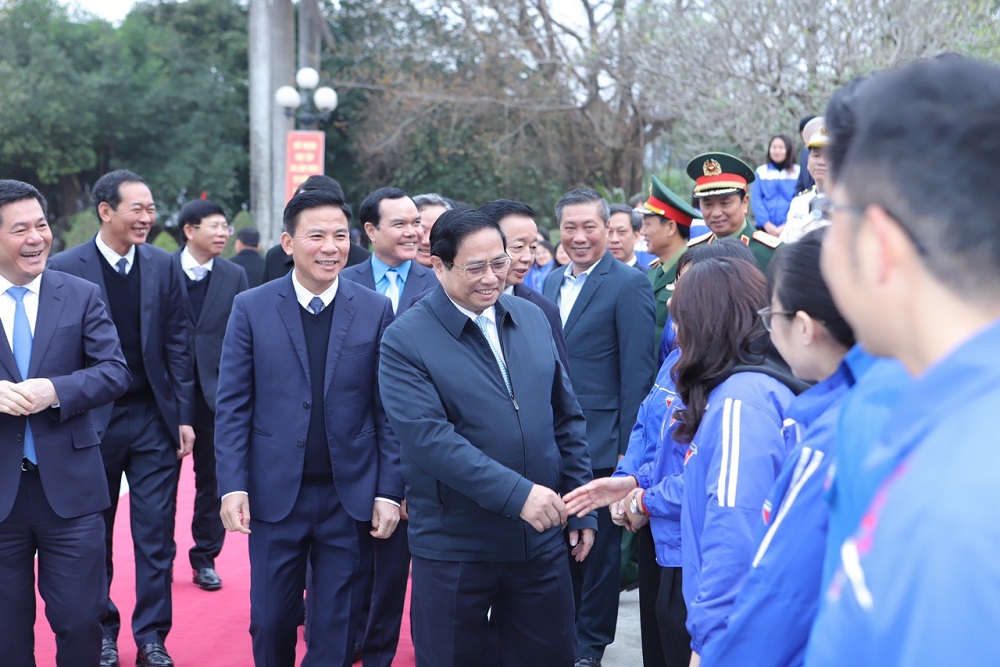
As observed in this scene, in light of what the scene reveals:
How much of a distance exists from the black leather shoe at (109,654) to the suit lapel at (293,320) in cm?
186

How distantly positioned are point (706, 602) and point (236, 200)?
26575mm

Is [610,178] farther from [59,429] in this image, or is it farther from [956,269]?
[956,269]

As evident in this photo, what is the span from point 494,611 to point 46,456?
175 cm

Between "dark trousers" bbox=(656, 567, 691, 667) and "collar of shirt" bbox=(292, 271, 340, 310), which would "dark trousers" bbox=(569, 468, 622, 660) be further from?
"collar of shirt" bbox=(292, 271, 340, 310)

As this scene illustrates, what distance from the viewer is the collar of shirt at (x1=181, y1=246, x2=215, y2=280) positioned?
6.44 m

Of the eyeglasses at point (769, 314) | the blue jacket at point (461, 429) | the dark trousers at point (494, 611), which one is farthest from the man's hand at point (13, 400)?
the eyeglasses at point (769, 314)

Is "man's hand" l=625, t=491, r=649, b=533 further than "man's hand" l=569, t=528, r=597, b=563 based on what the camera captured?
No

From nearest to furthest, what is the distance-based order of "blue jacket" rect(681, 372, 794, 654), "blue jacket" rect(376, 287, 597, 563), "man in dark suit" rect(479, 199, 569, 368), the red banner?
"blue jacket" rect(681, 372, 794, 654)
"blue jacket" rect(376, 287, 597, 563)
"man in dark suit" rect(479, 199, 569, 368)
the red banner

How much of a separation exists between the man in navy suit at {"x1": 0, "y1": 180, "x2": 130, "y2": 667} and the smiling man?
1.57m

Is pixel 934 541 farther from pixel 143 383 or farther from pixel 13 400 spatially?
pixel 143 383

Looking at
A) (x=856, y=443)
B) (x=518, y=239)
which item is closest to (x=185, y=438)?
(x=518, y=239)

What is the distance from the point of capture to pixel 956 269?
43.0 inches

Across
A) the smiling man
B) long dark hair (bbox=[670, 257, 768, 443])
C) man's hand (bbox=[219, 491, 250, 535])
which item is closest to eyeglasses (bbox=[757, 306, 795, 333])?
long dark hair (bbox=[670, 257, 768, 443])

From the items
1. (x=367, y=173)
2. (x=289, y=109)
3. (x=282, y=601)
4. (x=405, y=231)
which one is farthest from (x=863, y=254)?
(x=367, y=173)
